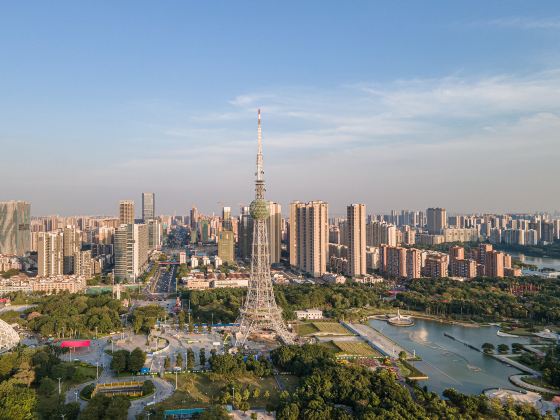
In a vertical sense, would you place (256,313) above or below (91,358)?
above

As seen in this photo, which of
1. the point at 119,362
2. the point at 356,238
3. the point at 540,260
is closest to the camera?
the point at 119,362

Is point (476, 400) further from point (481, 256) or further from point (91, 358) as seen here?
point (481, 256)

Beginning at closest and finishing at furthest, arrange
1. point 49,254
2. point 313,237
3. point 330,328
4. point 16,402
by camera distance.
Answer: point 16,402 < point 330,328 < point 49,254 < point 313,237

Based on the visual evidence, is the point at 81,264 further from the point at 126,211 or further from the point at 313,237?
the point at 313,237

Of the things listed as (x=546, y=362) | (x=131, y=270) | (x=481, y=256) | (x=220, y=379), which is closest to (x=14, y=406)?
(x=220, y=379)

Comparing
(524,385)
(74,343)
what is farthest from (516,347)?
(74,343)
